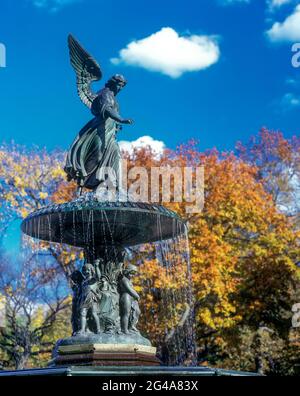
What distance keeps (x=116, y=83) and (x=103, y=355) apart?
580cm

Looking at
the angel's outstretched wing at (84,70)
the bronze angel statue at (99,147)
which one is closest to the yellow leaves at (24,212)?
the angel's outstretched wing at (84,70)

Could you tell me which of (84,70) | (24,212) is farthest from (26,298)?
(84,70)

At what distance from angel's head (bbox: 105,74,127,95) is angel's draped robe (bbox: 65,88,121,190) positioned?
1.46 ft

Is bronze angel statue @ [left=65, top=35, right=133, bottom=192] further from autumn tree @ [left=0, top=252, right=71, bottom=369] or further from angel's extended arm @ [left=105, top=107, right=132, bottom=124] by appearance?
autumn tree @ [left=0, top=252, right=71, bottom=369]

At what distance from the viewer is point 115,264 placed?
1309 centimetres

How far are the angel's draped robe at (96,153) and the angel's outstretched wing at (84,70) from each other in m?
0.78

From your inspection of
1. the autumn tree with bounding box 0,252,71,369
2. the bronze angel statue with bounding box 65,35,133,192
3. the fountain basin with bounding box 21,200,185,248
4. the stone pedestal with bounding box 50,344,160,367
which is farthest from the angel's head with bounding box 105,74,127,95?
the autumn tree with bounding box 0,252,71,369

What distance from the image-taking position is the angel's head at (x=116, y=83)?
1398 centimetres

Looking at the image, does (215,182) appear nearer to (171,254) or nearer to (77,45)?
(171,254)

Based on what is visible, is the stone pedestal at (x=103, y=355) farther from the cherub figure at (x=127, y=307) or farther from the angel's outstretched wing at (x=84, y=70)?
the angel's outstretched wing at (x=84, y=70)

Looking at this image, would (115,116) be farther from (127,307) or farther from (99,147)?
(127,307)

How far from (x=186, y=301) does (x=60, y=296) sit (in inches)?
301
